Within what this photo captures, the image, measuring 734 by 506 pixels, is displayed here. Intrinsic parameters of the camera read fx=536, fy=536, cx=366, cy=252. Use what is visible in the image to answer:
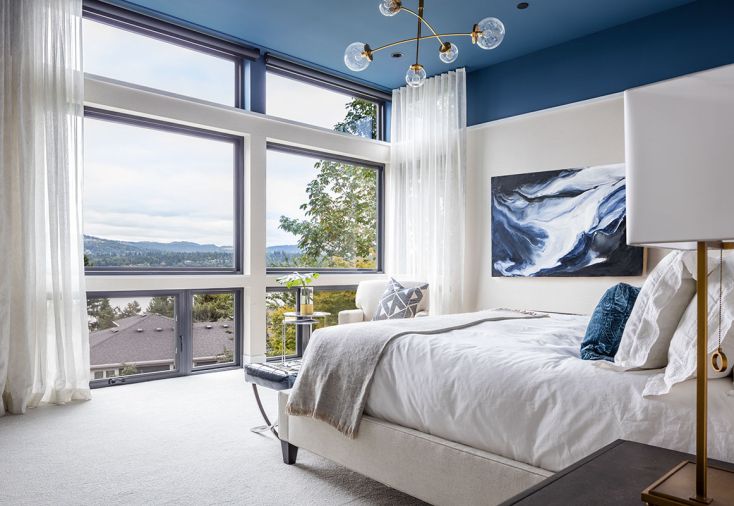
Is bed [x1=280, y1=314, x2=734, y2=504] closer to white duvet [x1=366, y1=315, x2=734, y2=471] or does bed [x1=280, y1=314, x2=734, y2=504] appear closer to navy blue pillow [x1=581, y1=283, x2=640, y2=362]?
white duvet [x1=366, y1=315, x2=734, y2=471]

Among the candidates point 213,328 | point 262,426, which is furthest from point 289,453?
point 213,328

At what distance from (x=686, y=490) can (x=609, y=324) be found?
1.02 m

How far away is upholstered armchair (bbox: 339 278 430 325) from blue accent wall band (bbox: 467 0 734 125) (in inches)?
76.0

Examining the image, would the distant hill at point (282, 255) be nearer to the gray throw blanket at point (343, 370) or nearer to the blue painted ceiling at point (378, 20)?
the blue painted ceiling at point (378, 20)

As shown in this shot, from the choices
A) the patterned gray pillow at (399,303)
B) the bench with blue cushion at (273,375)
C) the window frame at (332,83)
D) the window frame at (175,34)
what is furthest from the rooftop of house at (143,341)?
the window frame at (332,83)

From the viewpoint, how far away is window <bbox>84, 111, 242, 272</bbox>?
4316mm

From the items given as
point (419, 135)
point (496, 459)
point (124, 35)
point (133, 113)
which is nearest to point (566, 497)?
point (496, 459)

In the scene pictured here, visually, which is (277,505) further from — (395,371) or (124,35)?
(124,35)

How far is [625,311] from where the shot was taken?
6.27 feet

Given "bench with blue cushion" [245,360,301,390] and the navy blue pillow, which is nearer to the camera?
the navy blue pillow

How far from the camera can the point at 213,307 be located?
4.87m

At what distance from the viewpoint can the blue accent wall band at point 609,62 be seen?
159 inches

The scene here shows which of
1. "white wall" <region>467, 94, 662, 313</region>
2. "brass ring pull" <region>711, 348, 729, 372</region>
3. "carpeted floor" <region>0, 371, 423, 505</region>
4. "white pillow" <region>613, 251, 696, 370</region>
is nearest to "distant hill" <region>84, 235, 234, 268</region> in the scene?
"carpeted floor" <region>0, 371, 423, 505</region>

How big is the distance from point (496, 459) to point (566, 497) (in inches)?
28.2
